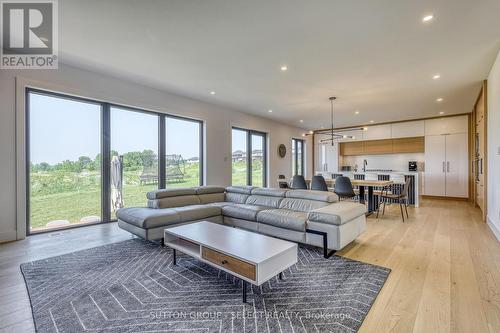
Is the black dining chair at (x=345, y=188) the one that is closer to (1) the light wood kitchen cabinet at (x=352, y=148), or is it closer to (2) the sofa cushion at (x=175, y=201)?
(2) the sofa cushion at (x=175, y=201)

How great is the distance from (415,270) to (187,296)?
94.2 inches

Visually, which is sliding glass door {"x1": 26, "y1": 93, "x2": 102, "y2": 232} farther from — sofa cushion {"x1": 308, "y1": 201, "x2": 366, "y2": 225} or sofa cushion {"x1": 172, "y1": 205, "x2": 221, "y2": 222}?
sofa cushion {"x1": 308, "y1": 201, "x2": 366, "y2": 225}

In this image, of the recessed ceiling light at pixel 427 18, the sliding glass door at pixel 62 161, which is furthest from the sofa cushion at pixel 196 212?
the recessed ceiling light at pixel 427 18

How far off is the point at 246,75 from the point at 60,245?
156 inches

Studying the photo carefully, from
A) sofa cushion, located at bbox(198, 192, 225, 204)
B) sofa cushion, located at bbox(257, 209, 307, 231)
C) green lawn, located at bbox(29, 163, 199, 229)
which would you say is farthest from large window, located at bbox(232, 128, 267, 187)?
sofa cushion, located at bbox(257, 209, 307, 231)

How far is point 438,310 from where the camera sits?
73.9 inches

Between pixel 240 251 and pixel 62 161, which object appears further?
pixel 62 161

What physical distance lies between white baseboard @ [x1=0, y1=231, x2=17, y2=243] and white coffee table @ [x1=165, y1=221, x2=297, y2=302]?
8.90ft

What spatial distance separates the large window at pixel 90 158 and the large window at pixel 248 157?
1.98 meters

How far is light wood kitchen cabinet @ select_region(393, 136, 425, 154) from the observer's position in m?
8.29

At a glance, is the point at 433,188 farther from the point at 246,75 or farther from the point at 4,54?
the point at 4,54

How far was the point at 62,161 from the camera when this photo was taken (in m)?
4.14

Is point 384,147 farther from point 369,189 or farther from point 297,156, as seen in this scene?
point 369,189

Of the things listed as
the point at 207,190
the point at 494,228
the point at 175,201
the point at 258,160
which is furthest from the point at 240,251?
the point at 258,160
